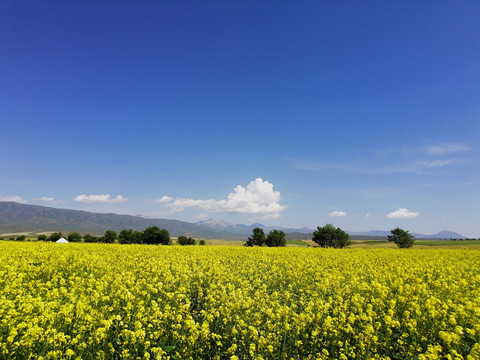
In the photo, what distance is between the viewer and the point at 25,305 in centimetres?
600

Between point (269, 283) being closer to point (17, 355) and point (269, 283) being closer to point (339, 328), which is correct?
point (339, 328)

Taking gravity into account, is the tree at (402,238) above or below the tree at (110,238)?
above

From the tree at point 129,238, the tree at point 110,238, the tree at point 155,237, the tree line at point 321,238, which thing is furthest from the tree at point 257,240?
the tree at point 110,238

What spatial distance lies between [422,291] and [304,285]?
14.6 feet

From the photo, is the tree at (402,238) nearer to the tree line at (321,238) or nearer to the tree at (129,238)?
the tree line at (321,238)

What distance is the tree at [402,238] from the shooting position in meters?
81.8

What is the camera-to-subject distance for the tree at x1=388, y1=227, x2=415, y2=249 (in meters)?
81.8

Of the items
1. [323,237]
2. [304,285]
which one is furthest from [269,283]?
[323,237]

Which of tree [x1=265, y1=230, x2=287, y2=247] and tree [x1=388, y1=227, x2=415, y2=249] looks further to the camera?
tree [x1=265, y1=230, x2=287, y2=247]

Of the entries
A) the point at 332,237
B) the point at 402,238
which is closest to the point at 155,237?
the point at 332,237

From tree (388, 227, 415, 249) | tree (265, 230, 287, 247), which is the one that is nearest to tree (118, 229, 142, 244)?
tree (265, 230, 287, 247)

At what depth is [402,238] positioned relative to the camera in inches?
3287

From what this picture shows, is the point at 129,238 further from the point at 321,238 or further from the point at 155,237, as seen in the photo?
the point at 321,238

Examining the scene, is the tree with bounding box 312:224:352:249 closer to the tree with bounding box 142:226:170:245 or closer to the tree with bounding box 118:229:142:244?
the tree with bounding box 142:226:170:245
